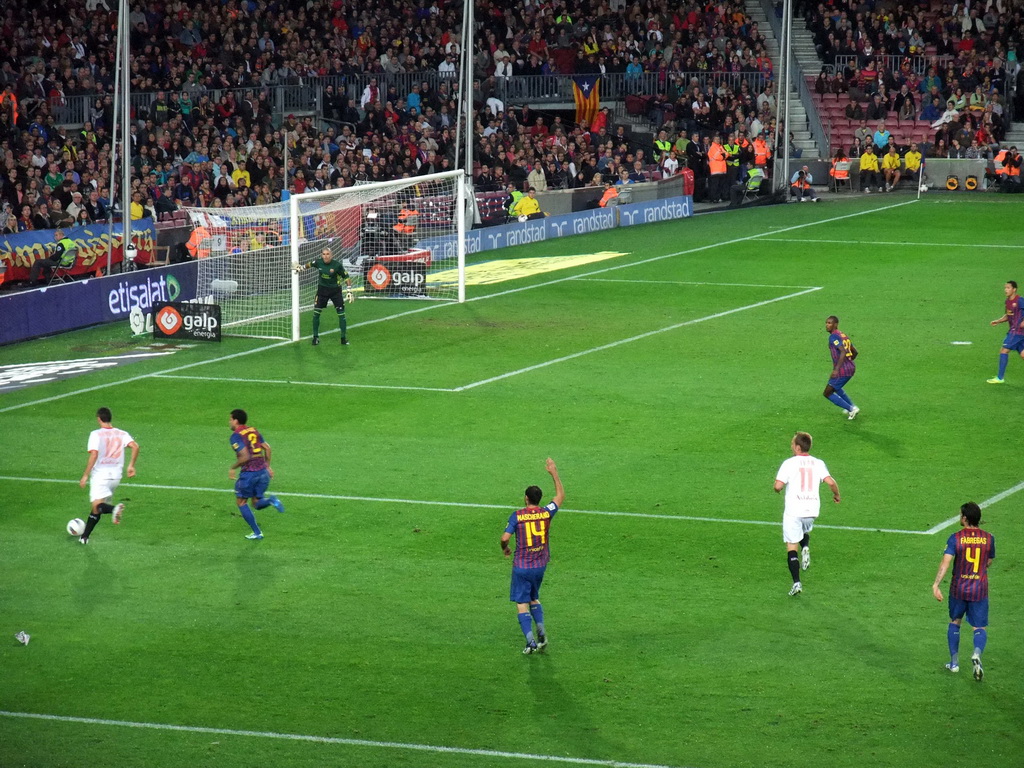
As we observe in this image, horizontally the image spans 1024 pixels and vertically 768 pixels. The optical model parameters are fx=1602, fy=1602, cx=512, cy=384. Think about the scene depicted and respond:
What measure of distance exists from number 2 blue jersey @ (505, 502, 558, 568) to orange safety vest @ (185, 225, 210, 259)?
75.7ft

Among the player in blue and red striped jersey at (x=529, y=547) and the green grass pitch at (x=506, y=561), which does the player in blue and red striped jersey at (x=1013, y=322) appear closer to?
the green grass pitch at (x=506, y=561)

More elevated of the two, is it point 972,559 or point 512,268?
point 512,268

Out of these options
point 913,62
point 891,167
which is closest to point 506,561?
point 891,167

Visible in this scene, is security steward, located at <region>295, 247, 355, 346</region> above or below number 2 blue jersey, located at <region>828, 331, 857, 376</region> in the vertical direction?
above

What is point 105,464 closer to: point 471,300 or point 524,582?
point 524,582

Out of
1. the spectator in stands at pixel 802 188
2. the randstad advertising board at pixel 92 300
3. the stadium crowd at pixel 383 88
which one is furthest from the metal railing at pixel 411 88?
the randstad advertising board at pixel 92 300

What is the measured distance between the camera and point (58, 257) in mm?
34594

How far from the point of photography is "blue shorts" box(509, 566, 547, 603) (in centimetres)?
1413

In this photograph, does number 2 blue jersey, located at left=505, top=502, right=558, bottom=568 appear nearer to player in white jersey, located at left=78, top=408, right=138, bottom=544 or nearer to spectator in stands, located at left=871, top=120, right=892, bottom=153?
player in white jersey, located at left=78, top=408, right=138, bottom=544

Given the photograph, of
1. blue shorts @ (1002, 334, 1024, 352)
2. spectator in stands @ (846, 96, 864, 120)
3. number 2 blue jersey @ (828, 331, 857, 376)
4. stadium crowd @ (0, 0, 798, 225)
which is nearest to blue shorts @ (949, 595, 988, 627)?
number 2 blue jersey @ (828, 331, 857, 376)

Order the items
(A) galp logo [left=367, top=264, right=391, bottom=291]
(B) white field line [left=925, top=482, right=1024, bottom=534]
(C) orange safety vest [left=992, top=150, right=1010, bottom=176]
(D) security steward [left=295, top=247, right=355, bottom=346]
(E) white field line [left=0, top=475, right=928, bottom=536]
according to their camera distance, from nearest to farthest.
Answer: (B) white field line [left=925, top=482, right=1024, bottom=534], (E) white field line [left=0, top=475, right=928, bottom=536], (D) security steward [left=295, top=247, right=355, bottom=346], (A) galp logo [left=367, top=264, right=391, bottom=291], (C) orange safety vest [left=992, top=150, right=1010, bottom=176]

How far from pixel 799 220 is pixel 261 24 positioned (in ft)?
63.3

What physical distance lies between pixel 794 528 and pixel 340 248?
70.9ft

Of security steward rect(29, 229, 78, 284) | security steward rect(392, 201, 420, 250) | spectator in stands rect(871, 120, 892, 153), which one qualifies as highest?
spectator in stands rect(871, 120, 892, 153)
